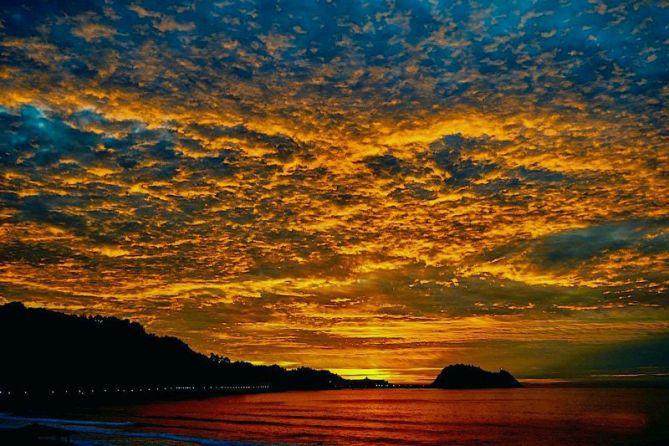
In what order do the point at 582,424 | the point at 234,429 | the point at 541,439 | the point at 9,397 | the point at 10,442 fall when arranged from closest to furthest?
the point at 10,442 < the point at 541,439 < the point at 234,429 < the point at 582,424 < the point at 9,397

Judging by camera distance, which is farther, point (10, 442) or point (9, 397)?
point (9, 397)

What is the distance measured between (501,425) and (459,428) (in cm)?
1329

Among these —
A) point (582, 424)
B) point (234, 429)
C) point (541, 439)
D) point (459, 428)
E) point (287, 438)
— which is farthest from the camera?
point (582, 424)

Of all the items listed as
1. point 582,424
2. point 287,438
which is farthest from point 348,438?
point 582,424

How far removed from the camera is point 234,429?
93875 millimetres

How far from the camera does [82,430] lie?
81.9m

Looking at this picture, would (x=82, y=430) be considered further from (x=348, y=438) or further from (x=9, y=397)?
(x=9, y=397)

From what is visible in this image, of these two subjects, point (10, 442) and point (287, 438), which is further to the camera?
point (287, 438)

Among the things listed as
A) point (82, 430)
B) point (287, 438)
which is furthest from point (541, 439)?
point (82, 430)

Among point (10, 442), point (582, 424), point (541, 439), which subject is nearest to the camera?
point (10, 442)

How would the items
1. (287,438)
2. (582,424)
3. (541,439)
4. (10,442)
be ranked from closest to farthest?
(10,442)
(287,438)
(541,439)
(582,424)

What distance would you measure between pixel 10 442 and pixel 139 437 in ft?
73.5

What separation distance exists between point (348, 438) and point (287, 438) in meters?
9.25

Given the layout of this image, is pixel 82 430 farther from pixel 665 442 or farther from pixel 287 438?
pixel 665 442
